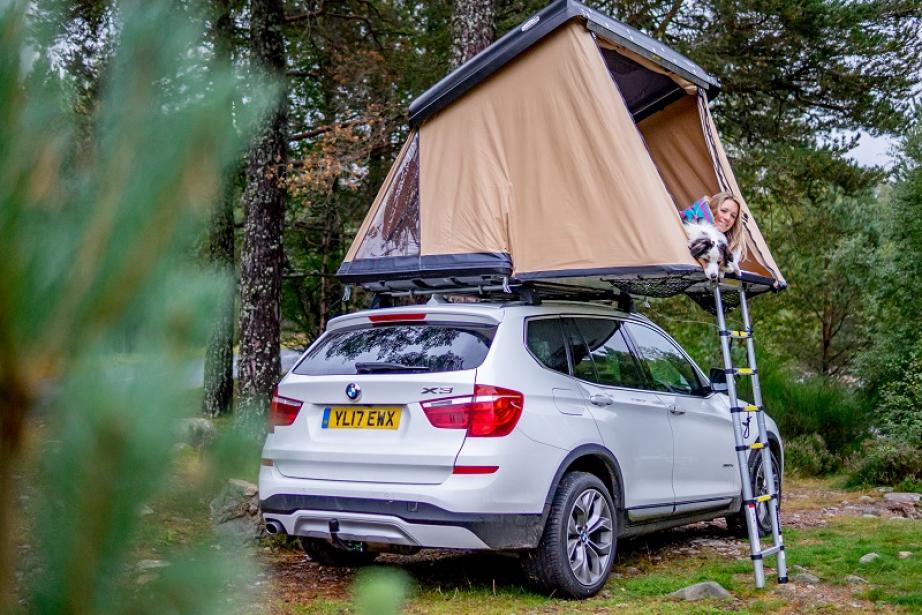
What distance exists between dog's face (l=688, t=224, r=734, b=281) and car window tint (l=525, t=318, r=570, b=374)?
961 mm

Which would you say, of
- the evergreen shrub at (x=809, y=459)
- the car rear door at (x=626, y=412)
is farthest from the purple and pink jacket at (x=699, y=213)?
the evergreen shrub at (x=809, y=459)

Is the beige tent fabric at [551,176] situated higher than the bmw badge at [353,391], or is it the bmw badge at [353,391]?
the beige tent fabric at [551,176]

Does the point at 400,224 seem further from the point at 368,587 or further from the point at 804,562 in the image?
the point at 368,587

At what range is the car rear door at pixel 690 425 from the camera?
21.1 ft

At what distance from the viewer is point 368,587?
1.03 metres

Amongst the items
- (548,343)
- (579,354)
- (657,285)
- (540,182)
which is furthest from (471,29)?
(548,343)

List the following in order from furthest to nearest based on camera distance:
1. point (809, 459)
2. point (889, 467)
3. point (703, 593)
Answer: point (809, 459)
point (889, 467)
point (703, 593)

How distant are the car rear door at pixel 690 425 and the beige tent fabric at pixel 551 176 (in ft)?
3.42

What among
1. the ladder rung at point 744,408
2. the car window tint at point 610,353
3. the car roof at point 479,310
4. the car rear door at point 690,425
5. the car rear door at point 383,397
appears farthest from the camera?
the car rear door at point 690,425

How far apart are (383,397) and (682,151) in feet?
13.9

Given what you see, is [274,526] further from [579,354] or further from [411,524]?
[579,354]

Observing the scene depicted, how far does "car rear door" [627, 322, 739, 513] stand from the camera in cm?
645

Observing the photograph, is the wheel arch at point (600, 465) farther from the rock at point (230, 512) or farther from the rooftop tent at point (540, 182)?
the rock at point (230, 512)

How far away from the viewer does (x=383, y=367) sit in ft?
17.3
